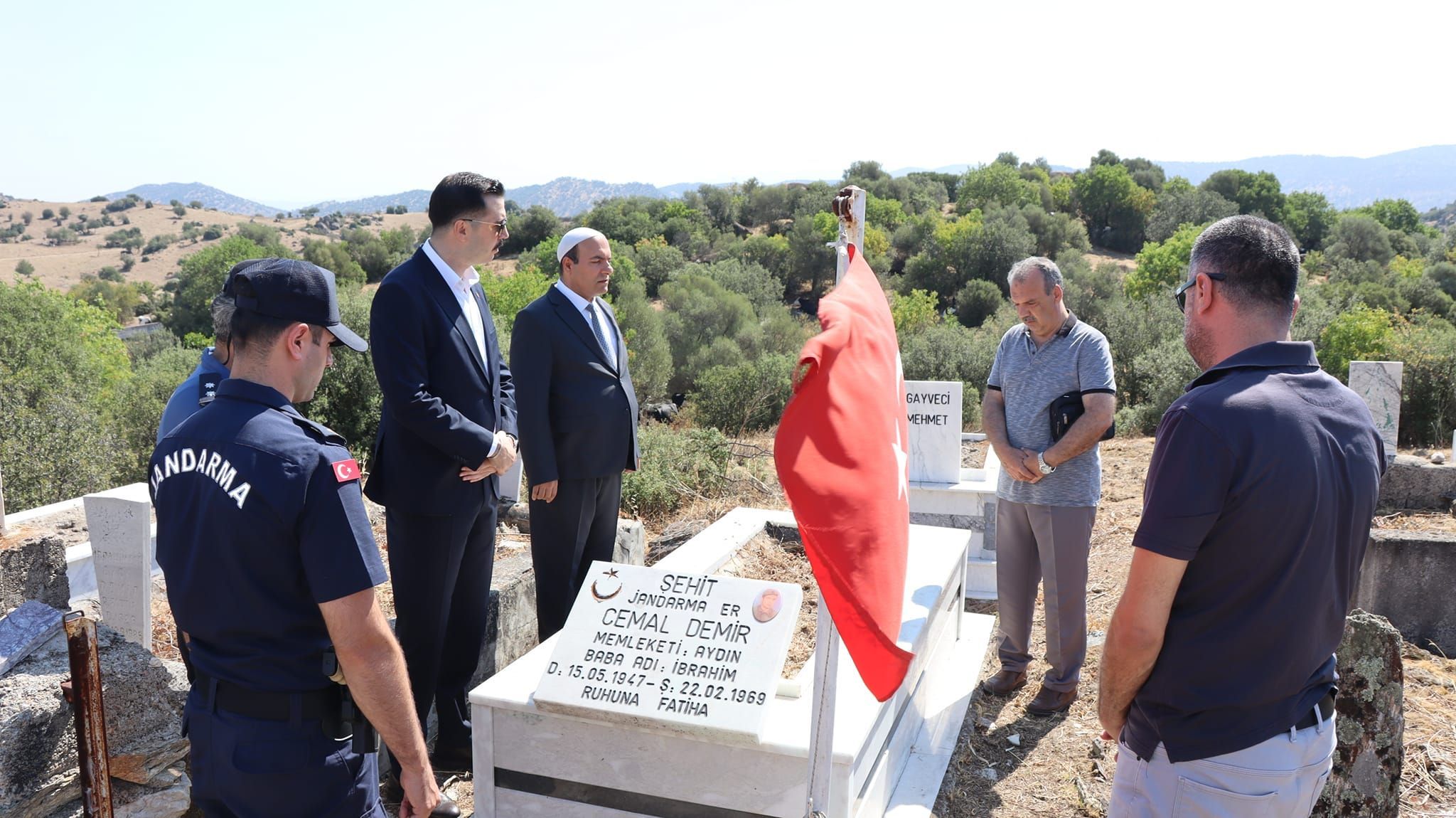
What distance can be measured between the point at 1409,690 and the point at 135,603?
234 inches

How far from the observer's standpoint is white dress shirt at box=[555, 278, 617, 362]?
4.12 m

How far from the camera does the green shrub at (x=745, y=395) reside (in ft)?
54.9

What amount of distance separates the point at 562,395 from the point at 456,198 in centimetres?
98

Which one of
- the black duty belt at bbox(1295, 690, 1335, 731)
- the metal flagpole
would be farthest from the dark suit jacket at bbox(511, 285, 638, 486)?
the black duty belt at bbox(1295, 690, 1335, 731)

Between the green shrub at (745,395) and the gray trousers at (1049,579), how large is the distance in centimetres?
1171

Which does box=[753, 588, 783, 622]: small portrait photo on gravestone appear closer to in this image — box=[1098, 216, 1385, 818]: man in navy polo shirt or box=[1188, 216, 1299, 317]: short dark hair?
box=[1098, 216, 1385, 818]: man in navy polo shirt

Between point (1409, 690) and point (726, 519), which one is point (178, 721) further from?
point (1409, 690)

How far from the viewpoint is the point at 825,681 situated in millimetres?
2289

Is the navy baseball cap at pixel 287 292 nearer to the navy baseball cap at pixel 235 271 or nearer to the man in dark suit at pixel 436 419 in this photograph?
the navy baseball cap at pixel 235 271

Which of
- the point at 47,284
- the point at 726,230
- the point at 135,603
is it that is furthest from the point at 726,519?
the point at 47,284

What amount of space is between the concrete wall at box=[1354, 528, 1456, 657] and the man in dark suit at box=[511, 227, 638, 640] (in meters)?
4.14

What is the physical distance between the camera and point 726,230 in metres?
58.3

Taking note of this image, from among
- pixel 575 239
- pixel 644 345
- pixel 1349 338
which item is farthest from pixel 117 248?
pixel 575 239

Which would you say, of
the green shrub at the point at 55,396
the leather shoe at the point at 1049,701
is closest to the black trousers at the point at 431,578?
the leather shoe at the point at 1049,701
